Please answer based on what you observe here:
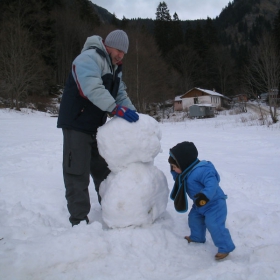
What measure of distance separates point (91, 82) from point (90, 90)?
7cm

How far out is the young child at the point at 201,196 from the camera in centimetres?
208

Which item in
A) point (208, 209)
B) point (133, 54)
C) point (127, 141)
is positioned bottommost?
point (208, 209)

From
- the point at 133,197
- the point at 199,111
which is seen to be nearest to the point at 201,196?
→ the point at 133,197

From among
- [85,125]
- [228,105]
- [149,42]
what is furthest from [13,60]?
[228,105]

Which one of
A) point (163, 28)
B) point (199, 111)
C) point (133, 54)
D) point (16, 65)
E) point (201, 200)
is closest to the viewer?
point (201, 200)

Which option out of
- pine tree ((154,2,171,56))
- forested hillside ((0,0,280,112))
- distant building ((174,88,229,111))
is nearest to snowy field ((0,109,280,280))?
forested hillside ((0,0,280,112))

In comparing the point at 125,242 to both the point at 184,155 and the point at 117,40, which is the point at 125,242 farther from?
the point at 117,40

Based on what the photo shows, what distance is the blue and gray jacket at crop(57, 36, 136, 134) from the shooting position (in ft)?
7.14

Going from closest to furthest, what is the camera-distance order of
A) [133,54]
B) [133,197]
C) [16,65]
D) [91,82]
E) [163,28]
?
[91,82]
[133,197]
[16,65]
[133,54]
[163,28]

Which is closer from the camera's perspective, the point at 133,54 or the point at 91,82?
the point at 91,82

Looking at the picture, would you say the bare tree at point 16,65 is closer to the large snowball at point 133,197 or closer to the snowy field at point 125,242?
the snowy field at point 125,242

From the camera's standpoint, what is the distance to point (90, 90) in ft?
7.09

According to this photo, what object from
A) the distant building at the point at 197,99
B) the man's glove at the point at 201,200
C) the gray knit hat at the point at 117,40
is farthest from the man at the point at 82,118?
the distant building at the point at 197,99

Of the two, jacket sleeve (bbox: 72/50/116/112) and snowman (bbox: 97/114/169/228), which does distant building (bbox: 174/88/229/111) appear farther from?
jacket sleeve (bbox: 72/50/116/112)
